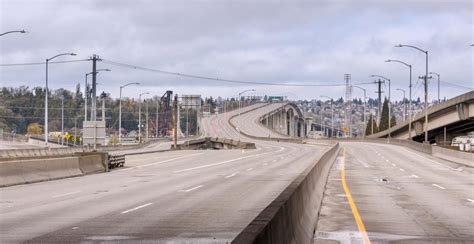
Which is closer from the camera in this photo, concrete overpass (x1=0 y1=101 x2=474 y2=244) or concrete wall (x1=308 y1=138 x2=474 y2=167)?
concrete overpass (x1=0 y1=101 x2=474 y2=244)

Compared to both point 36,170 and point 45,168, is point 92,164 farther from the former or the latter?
point 36,170

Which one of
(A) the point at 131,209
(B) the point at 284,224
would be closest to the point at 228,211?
(A) the point at 131,209

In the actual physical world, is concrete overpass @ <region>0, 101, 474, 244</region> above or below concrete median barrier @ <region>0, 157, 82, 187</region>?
below

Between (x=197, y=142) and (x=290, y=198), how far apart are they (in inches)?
4913

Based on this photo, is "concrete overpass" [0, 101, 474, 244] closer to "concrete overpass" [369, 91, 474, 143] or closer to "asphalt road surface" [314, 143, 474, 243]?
"asphalt road surface" [314, 143, 474, 243]

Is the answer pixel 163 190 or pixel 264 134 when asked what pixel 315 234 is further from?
pixel 264 134

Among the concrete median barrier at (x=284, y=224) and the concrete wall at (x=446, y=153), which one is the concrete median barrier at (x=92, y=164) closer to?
the concrete median barrier at (x=284, y=224)

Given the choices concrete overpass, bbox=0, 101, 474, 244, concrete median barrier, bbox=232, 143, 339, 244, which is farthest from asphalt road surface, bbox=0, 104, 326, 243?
concrete median barrier, bbox=232, 143, 339, 244

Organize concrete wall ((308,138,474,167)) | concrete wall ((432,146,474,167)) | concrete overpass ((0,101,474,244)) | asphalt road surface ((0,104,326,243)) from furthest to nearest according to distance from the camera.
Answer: concrete wall ((308,138,474,167))
concrete wall ((432,146,474,167))
asphalt road surface ((0,104,326,243))
concrete overpass ((0,101,474,244))

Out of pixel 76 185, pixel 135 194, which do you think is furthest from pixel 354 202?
pixel 76 185

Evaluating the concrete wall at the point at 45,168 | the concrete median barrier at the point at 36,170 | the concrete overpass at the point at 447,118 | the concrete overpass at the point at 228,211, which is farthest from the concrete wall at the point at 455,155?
the concrete median barrier at the point at 36,170

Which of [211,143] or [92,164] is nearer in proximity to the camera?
[92,164]

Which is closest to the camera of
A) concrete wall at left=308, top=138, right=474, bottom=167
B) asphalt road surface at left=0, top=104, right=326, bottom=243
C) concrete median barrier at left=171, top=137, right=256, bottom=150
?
asphalt road surface at left=0, top=104, right=326, bottom=243

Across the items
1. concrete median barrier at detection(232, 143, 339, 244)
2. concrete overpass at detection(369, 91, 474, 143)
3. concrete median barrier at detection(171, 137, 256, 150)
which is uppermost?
concrete overpass at detection(369, 91, 474, 143)
